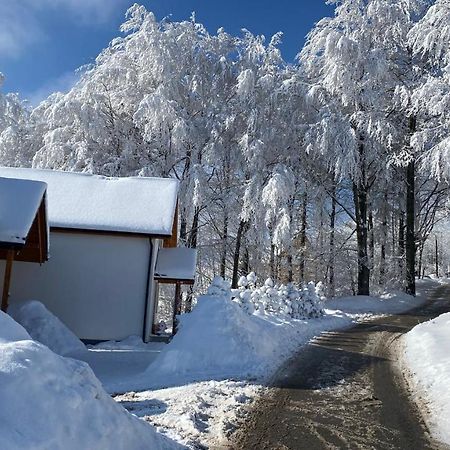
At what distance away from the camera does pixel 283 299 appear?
578 inches

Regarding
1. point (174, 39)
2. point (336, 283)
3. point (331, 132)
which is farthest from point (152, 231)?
point (336, 283)

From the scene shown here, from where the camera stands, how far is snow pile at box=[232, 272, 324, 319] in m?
13.6

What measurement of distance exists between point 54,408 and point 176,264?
39.1 feet

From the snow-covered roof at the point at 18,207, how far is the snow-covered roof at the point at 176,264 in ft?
15.9

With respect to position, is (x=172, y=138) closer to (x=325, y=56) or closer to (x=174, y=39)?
(x=174, y=39)

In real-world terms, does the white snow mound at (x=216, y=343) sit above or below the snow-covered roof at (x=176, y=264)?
below

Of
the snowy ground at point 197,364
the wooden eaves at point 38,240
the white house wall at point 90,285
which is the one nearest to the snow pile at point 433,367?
the snowy ground at point 197,364

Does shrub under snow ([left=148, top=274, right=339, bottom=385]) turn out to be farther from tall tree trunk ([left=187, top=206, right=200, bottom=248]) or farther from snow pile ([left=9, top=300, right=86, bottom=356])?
tall tree trunk ([left=187, top=206, right=200, bottom=248])

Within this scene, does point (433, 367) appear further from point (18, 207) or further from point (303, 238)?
point (303, 238)

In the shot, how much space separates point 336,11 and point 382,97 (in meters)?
5.16

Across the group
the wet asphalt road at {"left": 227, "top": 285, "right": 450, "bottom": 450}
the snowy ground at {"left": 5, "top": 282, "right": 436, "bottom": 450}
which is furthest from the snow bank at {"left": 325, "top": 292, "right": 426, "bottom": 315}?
the wet asphalt road at {"left": 227, "top": 285, "right": 450, "bottom": 450}

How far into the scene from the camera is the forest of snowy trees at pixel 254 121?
19.2 metres

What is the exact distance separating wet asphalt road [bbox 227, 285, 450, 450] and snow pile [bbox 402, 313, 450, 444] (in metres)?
0.21

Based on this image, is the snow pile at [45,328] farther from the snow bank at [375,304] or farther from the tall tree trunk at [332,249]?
the tall tree trunk at [332,249]
